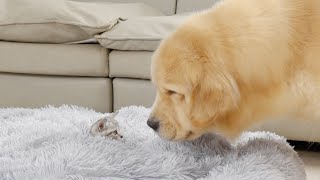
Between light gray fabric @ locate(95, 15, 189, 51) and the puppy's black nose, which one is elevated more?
light gray fabric @ locate(95, 15, 189, 51)

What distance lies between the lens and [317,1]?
111 centimetres

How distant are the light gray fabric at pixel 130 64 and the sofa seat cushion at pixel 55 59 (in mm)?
46

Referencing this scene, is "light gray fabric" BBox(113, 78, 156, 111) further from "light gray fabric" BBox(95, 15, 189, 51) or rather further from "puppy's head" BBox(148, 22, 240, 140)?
"puppy's head" BBox(148, 22, 240, 140)

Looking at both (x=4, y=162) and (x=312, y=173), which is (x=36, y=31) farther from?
(x=312, y=173)

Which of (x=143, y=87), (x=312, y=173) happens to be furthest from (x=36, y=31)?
(x=312, y=173)

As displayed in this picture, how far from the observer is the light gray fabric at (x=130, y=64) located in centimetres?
178

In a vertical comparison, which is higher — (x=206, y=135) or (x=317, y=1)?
(x=317, y=1)

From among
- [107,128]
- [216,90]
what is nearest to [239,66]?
[216,90]

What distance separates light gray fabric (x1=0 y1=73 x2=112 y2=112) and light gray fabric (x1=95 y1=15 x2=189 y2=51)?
0.55 ft

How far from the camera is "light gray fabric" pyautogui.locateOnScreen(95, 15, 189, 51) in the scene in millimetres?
1753

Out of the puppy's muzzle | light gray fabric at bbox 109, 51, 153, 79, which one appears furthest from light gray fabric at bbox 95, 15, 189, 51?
the puppy's muzzle

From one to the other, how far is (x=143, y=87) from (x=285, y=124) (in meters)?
0.55

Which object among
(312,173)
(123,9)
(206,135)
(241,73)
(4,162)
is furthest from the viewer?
(123,9)

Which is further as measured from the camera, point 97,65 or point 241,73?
point 97,65
